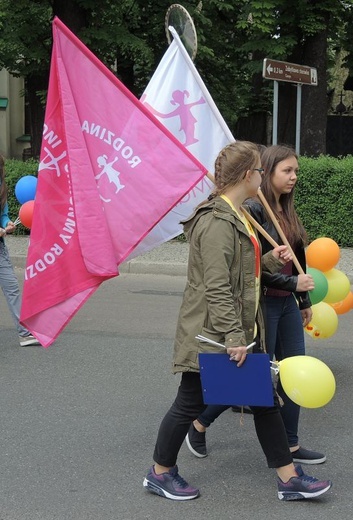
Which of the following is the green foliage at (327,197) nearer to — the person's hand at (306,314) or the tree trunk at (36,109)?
the tree trunk at (36,109)

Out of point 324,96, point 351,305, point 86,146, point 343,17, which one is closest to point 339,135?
point 343,17

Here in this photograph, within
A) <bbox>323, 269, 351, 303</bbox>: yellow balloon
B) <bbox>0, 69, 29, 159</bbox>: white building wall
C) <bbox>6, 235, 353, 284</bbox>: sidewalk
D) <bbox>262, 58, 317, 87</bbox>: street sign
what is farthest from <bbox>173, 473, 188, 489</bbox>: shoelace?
<bbox>0, 69, 29, 159</bbox>: white building wall

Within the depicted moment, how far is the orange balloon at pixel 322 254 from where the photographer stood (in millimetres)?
5730

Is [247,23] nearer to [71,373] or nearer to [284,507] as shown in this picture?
[71,373]

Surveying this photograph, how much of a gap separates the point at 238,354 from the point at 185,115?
2109 mm

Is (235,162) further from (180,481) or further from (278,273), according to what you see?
(180,481)

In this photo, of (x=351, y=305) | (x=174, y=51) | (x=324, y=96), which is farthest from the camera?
(x=324, y=96)

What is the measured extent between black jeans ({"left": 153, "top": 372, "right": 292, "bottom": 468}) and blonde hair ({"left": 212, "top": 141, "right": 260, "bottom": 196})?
871mm

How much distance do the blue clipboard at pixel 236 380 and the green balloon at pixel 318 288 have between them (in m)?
1.68

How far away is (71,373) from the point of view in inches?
243

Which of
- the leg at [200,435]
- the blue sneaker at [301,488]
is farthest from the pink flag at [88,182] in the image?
the blue sneaker at [301,488]

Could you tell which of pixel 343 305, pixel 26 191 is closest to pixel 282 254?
pixel 343 305

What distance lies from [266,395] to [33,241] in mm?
1396

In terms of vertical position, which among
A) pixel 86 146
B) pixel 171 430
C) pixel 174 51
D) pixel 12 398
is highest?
pixel 174 51
